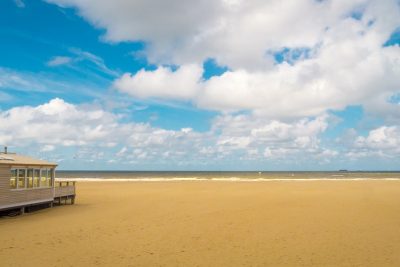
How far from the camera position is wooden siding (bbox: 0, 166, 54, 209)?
20750 millimetres

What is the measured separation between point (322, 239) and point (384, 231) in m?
3.86

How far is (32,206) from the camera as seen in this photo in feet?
82.6

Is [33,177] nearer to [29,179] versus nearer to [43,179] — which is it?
[29,179]

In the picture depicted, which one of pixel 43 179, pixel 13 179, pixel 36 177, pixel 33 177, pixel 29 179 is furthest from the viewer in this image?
pixel 43 179

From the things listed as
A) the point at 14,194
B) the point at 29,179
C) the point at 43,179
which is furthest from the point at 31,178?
the point at 14,194

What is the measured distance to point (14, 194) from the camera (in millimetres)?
21844

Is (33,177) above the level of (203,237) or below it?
above

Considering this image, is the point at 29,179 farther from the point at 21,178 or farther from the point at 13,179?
the point at 13,179

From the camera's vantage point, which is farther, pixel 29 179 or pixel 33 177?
pixel 33 177

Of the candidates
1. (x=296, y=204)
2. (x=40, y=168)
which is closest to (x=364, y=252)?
(x=296, y=204)

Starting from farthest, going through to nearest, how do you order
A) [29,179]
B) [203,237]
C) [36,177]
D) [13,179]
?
[36,177] < [29,179] < [13,179] < [203,237]

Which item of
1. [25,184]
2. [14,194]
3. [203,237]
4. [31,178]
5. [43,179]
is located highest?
[31,178]

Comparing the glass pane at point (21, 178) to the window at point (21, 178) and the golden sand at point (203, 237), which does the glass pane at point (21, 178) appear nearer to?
the window at point (21, 178)

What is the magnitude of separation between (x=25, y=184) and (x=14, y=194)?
137cm
